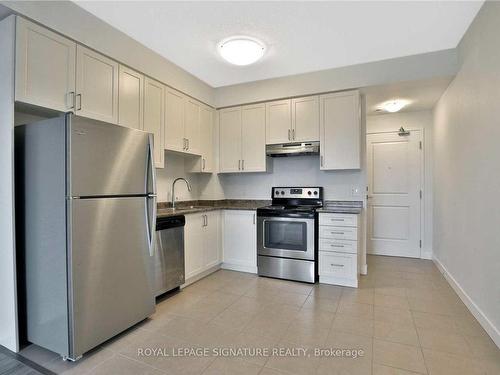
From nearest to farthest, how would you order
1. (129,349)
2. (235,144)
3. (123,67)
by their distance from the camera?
(129,349), (123,67), (235,144)

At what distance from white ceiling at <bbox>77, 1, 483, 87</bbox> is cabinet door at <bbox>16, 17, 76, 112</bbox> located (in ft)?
1.34

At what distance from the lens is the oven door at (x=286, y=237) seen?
3.32 meters

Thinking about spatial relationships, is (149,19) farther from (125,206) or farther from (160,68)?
(125,206)

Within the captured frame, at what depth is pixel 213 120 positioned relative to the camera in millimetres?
4145

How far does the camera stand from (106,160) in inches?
78.9

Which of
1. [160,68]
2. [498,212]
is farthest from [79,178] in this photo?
[498,212]

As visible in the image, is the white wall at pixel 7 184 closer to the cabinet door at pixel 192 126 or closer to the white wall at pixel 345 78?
the cabinet door at pixel 192 126

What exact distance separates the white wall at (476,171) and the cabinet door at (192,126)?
3.00 m

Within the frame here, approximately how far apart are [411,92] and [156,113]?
10.3 feet

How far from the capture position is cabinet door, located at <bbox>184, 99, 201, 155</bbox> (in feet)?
11.7

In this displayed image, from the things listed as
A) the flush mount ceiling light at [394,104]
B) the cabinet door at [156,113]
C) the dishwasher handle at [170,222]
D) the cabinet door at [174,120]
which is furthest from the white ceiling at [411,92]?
the dishwasher handle at [170,222]

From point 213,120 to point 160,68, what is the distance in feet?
4.02

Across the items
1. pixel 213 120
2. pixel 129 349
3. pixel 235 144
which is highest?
pixel 213 120

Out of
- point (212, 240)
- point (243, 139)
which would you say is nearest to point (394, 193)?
point (243, 139)
